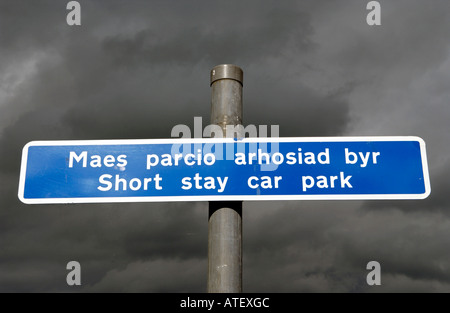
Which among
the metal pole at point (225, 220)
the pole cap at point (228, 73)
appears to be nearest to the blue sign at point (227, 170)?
the metal pole at point (225, 220)

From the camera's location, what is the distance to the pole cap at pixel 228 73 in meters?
4.01

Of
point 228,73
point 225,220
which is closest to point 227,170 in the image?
point 225,220

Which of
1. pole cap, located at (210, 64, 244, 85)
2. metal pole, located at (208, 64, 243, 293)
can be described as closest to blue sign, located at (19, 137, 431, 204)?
metal pole, located at (208, 64, 243, 293)

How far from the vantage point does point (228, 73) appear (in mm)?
4004

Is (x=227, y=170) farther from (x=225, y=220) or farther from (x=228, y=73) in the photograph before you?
(x=228, y=73)

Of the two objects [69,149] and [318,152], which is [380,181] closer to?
[318,152]

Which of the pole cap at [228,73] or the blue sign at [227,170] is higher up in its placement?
the pole cap at [228,73]

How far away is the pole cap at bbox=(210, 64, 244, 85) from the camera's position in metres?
4.01

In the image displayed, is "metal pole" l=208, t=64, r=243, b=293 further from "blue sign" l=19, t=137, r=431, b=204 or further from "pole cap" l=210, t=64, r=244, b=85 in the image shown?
"blue sign" l=19, t=137, r=431, b=204

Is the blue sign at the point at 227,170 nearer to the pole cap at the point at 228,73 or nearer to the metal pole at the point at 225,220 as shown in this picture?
the metal pole at the point at 225,220

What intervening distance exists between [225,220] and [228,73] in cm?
138

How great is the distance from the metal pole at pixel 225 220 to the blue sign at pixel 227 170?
15cm

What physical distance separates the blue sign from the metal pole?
150 mm
